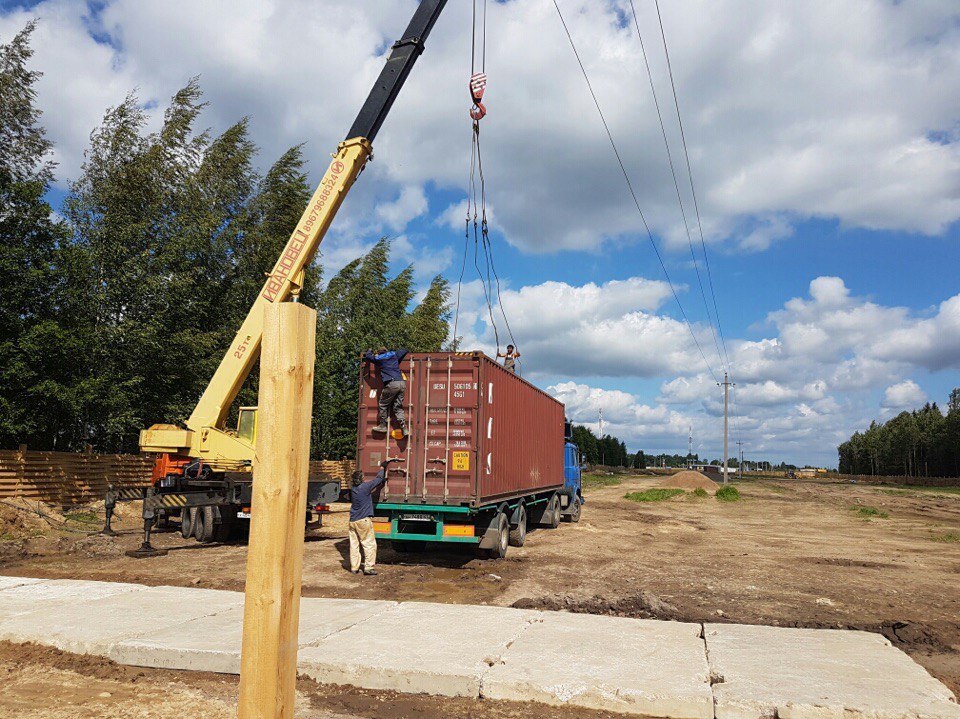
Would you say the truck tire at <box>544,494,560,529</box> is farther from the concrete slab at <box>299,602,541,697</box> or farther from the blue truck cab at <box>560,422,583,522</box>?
the concrete slab at <box>299,602,541,697</box>

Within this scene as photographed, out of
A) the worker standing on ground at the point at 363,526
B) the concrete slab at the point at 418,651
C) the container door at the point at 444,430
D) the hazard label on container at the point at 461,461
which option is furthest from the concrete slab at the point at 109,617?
the hazard label on container at the point at 461,461

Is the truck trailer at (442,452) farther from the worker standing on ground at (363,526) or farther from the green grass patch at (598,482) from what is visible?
the green grass patch at (598,482)

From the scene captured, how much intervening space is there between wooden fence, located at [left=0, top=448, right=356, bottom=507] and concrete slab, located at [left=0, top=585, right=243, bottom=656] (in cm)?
811

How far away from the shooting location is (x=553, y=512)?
19609 mm

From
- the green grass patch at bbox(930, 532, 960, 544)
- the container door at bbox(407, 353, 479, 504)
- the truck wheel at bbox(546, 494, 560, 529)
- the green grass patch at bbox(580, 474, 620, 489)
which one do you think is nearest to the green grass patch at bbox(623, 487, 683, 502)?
the green grass patch at bbox(580, 474, 620, 489)

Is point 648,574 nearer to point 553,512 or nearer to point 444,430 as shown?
point 444,430

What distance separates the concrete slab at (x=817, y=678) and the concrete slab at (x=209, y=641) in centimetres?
357

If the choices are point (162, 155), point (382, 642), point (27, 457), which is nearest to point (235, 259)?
point (162, 155)

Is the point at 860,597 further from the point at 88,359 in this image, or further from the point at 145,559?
the point at 88,359

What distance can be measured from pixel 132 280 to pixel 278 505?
2274cm

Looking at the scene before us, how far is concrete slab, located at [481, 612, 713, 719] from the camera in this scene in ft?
16.4

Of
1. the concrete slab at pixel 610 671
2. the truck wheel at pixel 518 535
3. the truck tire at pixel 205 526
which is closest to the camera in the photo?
the concrete slab at pixel 610 671

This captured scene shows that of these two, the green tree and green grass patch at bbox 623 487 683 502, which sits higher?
the green tree

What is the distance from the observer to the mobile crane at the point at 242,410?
506 inches
